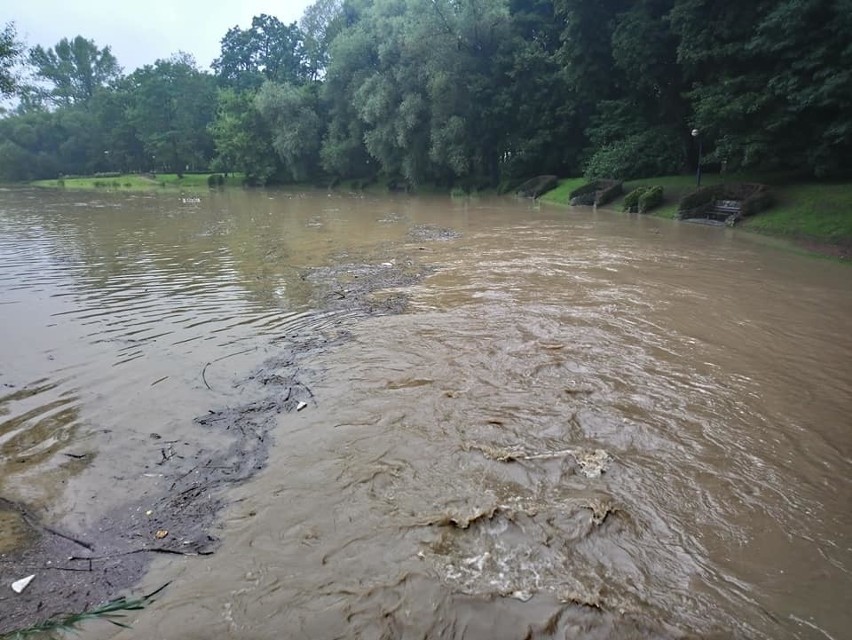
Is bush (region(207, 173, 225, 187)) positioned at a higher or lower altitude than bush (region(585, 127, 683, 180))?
lower

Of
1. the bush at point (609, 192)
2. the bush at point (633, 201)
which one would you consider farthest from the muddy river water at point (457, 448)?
the bush at point (609, 192)

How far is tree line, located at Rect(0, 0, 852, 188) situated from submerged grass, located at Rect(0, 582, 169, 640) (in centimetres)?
1922

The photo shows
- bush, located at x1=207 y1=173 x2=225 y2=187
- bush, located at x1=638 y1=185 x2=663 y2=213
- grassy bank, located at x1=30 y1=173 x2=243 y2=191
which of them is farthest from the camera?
bush, located at x1=207 y1=173 x2=225 y2=187

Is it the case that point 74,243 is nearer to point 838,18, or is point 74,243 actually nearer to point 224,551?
point 224,551

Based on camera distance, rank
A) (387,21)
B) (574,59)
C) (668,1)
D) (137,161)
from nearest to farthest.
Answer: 1. (668,1)
2. (574,59)
3. (387,21)
4. (137,161)

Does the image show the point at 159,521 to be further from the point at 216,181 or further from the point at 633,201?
the point at 216,181

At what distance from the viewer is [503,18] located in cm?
3425

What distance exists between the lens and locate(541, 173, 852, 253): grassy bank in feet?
46.7

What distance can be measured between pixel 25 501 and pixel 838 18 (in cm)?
2142

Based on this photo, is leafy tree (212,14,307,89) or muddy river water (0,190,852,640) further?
leafy tree (212,14,307,89)

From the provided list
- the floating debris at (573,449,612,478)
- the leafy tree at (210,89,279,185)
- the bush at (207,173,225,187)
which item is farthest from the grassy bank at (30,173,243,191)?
the floating debris at (573,449,612,478)

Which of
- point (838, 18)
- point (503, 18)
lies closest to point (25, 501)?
point (838, 18)

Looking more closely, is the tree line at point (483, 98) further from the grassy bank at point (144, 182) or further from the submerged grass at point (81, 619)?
the submerged grass at point (81, 619)

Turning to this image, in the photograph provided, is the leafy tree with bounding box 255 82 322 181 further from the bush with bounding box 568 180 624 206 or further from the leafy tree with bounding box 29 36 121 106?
the leafy tree with bounding box 29 36 121 106
